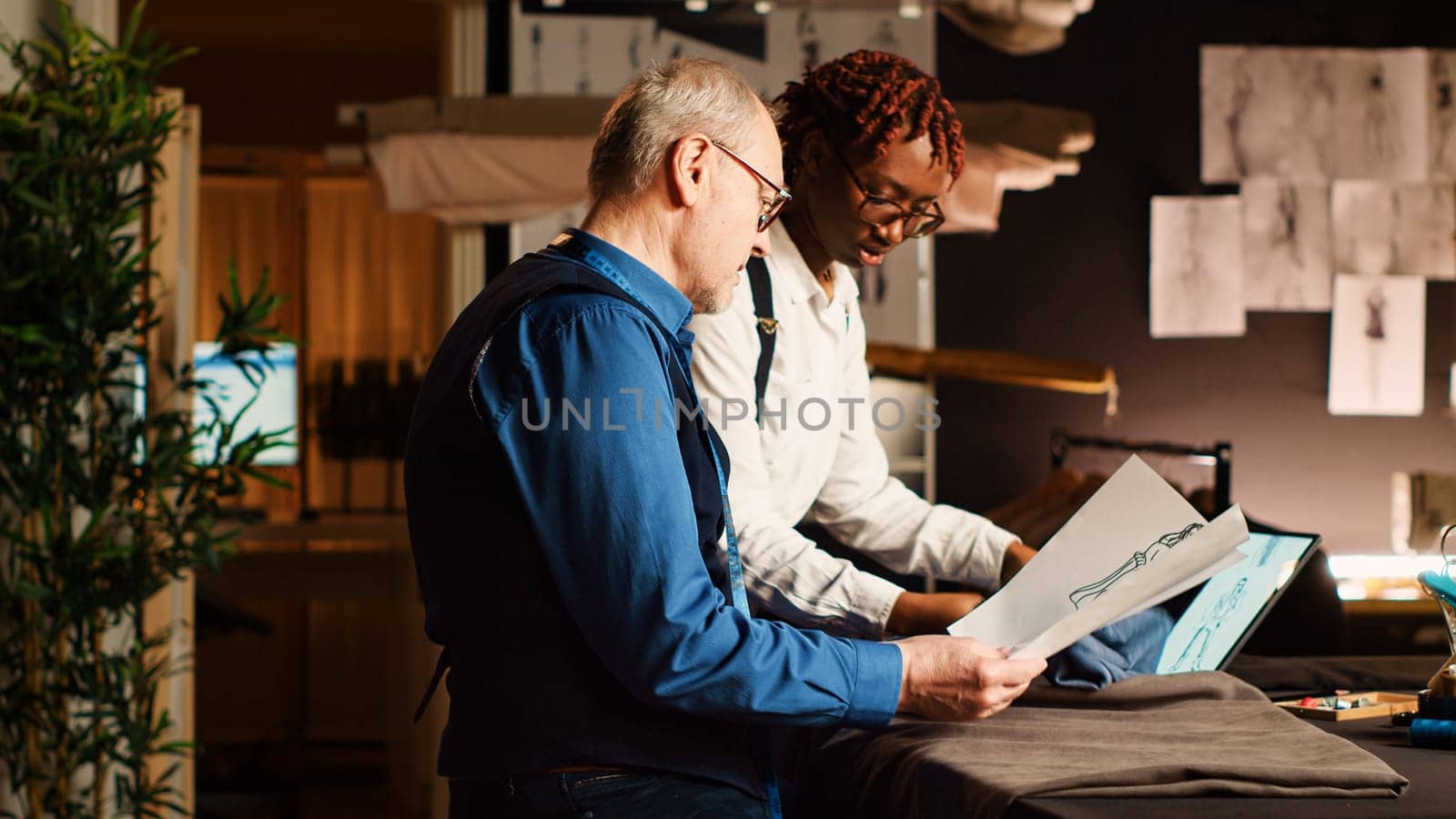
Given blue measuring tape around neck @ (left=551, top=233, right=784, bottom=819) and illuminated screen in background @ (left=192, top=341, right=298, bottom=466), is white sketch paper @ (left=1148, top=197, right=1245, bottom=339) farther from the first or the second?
blue measuring tape around neck @ (left=551, top=233, right=784, bottom=819)

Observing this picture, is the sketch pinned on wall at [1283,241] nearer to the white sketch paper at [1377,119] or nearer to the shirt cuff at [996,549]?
the white sketch paper at [1377,119]

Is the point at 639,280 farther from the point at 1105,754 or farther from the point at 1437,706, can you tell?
the point at 1437,706

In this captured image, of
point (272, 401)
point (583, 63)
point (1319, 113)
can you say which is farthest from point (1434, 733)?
point (272, 401)

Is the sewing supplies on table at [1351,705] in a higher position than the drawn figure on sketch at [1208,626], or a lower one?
lower

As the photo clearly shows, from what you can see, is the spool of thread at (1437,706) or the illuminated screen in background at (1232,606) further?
the illuminated screen in background at (1232,606)

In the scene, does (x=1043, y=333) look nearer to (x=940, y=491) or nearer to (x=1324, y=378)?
(x=940, y=491)

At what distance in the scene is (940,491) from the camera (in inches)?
198

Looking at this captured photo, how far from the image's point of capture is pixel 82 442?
3.13 m

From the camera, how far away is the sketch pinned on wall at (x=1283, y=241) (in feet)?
16.8

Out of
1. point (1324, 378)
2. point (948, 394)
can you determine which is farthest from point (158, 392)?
point (1324, 378)

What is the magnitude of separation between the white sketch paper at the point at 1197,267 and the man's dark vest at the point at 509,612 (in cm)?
419

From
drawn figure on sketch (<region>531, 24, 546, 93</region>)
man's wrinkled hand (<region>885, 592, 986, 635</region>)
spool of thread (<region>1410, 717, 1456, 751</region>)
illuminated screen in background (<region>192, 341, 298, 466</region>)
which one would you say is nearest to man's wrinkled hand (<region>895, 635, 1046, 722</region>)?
man's wrinkled hand (<region>885, 592, 986, 635</region>)

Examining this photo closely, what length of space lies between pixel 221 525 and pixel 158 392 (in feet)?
6.50

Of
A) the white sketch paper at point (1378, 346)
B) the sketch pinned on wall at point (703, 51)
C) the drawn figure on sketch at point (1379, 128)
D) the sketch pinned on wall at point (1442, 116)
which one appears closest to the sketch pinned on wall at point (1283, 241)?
the white sketch paper at point (1378, 346)
